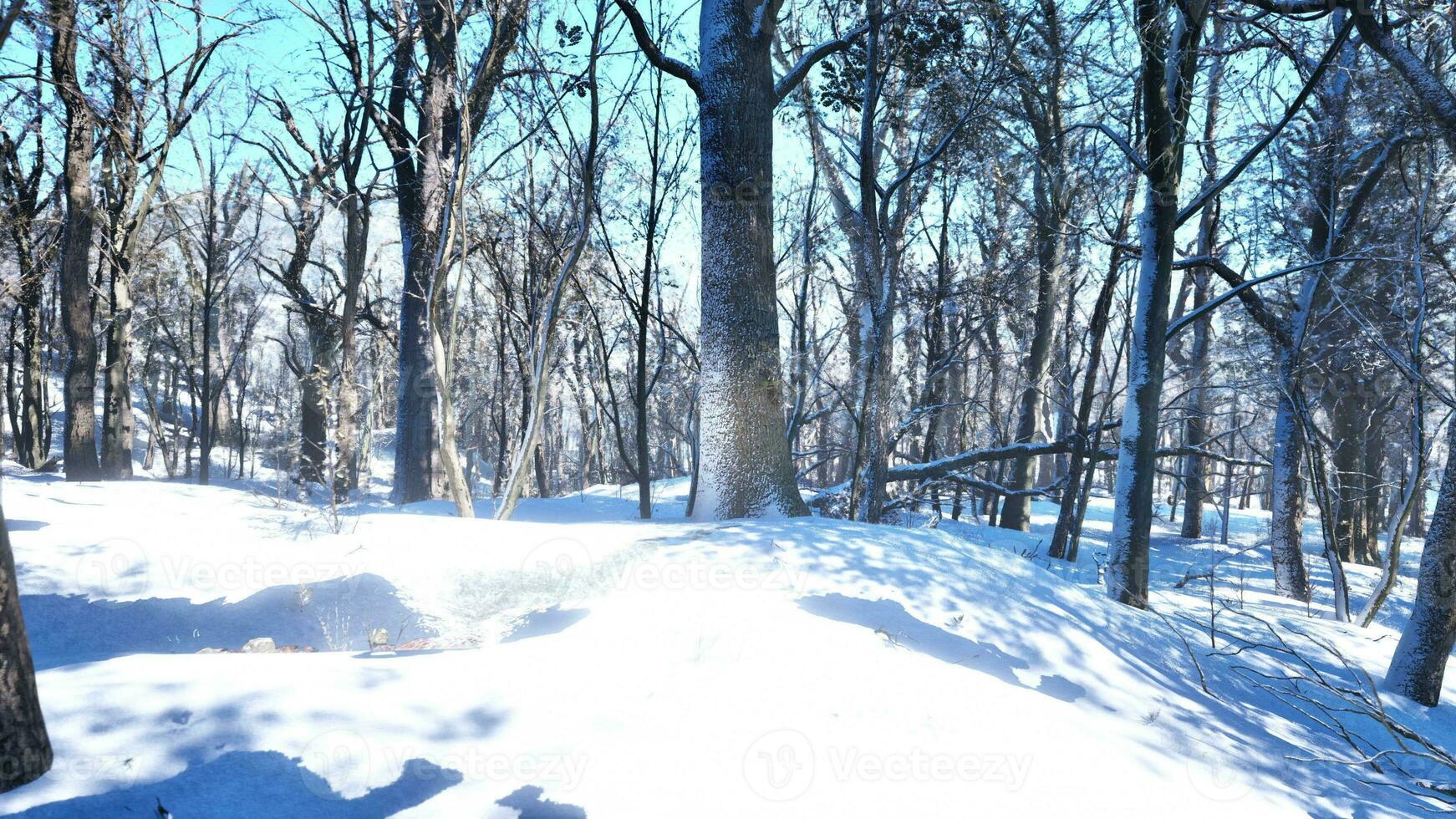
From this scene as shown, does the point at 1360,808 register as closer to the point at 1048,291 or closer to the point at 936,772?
the point at 936,772

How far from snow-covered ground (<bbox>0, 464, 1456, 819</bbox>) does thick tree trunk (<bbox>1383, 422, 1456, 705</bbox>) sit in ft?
1.05

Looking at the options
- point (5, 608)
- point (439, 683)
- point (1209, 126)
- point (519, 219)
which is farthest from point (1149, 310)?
point (519, 219)

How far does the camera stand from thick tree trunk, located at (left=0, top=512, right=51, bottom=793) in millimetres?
1757

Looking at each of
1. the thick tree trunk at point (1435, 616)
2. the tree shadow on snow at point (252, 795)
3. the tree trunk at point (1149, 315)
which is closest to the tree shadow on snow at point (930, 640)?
the tree shadow on snow at point (252, 795)

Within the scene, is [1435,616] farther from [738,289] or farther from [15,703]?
[15,703]

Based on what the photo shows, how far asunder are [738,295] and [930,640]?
3.17 m

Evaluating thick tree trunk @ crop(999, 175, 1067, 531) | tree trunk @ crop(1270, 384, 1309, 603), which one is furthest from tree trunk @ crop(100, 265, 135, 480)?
tree trunk @ crop(1270, 384, 1309, 603)

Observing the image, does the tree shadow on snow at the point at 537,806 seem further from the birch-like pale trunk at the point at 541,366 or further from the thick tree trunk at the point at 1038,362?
the thick tree trunk at the point at 1038,362

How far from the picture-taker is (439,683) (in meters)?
2.53

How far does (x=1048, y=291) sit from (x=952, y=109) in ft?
15.5

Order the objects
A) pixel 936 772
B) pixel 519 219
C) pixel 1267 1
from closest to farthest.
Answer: pixel 936 772 < pixel 1267 1 < pixel 519 219

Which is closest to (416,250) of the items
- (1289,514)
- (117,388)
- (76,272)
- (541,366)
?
(76,272)

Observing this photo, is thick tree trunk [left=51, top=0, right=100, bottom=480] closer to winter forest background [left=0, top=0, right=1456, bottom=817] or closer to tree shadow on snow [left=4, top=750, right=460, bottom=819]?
winter forest background [left=0, top=0, right=1456, bottom=817]

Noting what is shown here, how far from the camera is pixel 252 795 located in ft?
6.27
